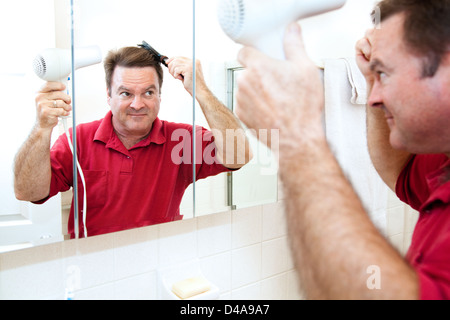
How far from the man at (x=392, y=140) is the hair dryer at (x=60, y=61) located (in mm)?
469

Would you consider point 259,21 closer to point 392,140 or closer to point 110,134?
point 392,140

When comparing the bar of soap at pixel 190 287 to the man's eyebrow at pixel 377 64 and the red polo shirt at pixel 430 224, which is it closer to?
the red polo shirt at pixel 430 224

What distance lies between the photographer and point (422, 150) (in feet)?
2.28

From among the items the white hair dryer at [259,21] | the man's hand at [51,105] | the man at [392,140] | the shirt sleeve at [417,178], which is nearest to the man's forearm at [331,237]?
the man at [392,140]

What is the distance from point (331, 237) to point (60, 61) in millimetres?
724

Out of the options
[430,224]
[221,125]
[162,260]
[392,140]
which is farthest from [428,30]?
[162,260]

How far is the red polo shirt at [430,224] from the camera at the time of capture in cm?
47

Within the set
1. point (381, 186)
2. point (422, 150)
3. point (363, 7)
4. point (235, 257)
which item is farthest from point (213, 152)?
point (363, 7)

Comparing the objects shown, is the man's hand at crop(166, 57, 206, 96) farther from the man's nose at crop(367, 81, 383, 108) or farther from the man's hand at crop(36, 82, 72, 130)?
the man's nose at crop(367, 81, 383, 108)

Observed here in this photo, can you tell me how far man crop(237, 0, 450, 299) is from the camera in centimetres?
48

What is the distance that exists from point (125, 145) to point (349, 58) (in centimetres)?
92

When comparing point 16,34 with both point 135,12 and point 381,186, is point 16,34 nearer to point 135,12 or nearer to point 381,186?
point 135,12

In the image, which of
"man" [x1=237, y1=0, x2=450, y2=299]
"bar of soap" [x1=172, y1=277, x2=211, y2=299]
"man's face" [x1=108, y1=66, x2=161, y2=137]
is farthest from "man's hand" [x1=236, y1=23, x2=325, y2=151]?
"bar of soap" [x1=172, y1=277, x2=211, y2=299]

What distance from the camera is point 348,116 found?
135 cm
